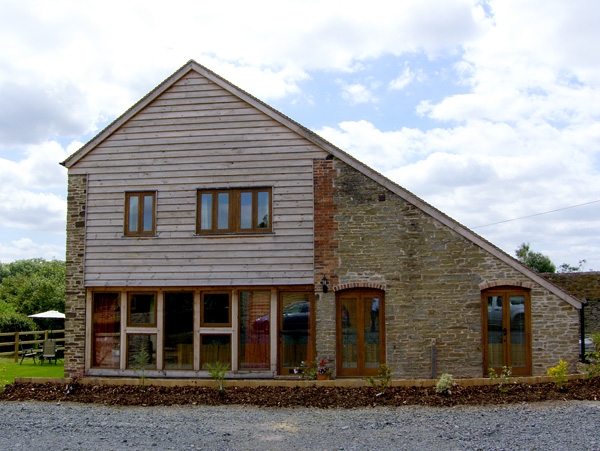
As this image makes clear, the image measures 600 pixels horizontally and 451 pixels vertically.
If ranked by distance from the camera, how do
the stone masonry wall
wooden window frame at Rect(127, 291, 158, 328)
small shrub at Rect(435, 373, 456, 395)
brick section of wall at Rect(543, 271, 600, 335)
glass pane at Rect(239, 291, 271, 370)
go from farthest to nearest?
brick section of wall at Rect(543, 271, 600, 335), wooden window frame at Rect(127, 291, 158, 328), glass pane at Rect(239, 291, 271, 370), the stone masonry wall, small shrub at Rect(435, 373, 456, 395)

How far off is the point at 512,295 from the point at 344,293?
13.0 feet

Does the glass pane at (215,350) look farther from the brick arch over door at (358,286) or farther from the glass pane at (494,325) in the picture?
the glass pane at (494,325)

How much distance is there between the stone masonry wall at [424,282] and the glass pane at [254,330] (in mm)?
1399

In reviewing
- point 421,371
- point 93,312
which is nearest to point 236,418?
point 421,371

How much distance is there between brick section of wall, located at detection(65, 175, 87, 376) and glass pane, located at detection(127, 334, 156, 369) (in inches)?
Answer: 48.4

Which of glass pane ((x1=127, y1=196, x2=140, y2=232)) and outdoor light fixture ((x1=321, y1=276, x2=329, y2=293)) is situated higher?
glass pane ((x1=127, y1=196, x2=140, y2=232))

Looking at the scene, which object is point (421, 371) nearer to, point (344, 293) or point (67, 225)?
point (344, 293)

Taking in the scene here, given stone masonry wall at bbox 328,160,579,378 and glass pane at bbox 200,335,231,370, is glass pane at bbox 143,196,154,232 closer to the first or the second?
glass pane at bbox 200,335,231,370

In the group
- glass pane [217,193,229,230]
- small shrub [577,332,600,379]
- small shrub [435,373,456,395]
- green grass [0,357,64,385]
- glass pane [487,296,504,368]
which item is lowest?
green grass [0,357,64,385]

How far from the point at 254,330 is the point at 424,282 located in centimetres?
433

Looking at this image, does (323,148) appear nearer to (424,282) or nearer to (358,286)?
(358,286)

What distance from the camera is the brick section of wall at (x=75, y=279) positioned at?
15.5 meters

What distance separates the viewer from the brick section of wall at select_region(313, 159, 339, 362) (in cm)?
1443

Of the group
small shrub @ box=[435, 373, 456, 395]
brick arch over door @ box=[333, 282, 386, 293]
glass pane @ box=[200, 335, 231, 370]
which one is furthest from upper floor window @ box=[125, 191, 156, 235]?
small shrub @ box=[435, 373, 456, 395]
